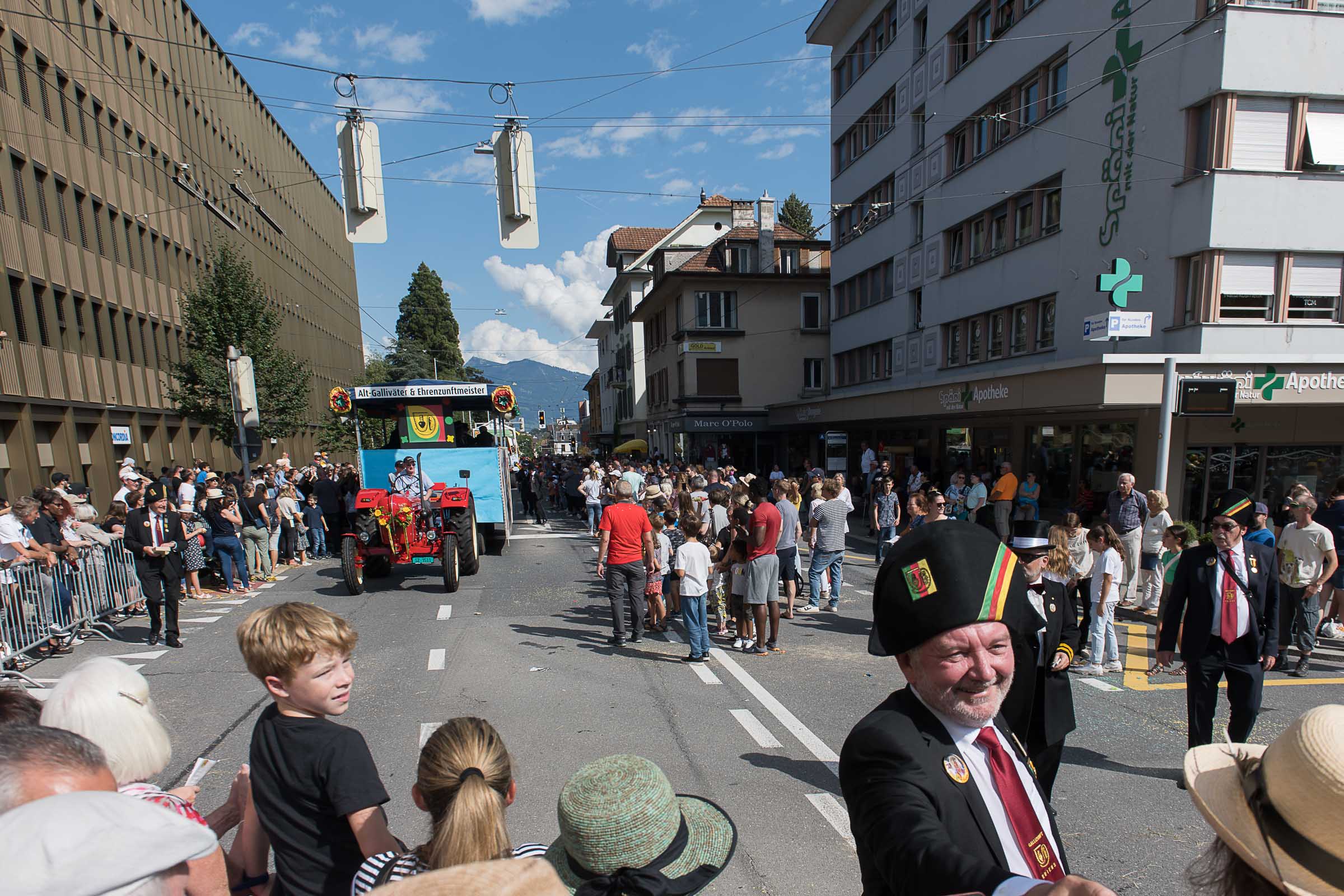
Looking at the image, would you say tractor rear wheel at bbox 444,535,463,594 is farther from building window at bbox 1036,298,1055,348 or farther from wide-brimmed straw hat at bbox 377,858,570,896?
building window at bbox 1036,298,1055,348

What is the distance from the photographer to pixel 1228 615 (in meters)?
3.88

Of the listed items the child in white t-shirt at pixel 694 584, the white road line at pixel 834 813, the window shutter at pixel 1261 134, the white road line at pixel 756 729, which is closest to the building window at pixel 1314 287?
the window shutter at pixel 1261 134

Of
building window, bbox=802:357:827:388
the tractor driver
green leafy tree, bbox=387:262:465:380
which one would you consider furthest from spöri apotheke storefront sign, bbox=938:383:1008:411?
green leafy tree, bbox=387:262:465:380

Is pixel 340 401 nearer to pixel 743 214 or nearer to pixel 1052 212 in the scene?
pixel 1052 212

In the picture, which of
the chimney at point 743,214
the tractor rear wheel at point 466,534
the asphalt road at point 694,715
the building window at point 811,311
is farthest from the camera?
the chimney at point 743,214

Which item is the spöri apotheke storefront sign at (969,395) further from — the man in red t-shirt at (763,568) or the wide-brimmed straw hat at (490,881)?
the wide-brimmed straw hat at (490,881)

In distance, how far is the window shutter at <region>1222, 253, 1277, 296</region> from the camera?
38.0 ft

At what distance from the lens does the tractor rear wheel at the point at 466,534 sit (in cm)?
994

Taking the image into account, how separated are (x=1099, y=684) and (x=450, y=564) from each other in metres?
8.01

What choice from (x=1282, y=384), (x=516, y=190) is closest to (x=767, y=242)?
(x=1282, y=384)

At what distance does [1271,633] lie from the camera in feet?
13.2

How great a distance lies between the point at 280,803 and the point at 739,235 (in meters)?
30.5

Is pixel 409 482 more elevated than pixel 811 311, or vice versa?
pixel 811 311

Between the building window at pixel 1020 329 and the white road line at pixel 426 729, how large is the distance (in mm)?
16303
